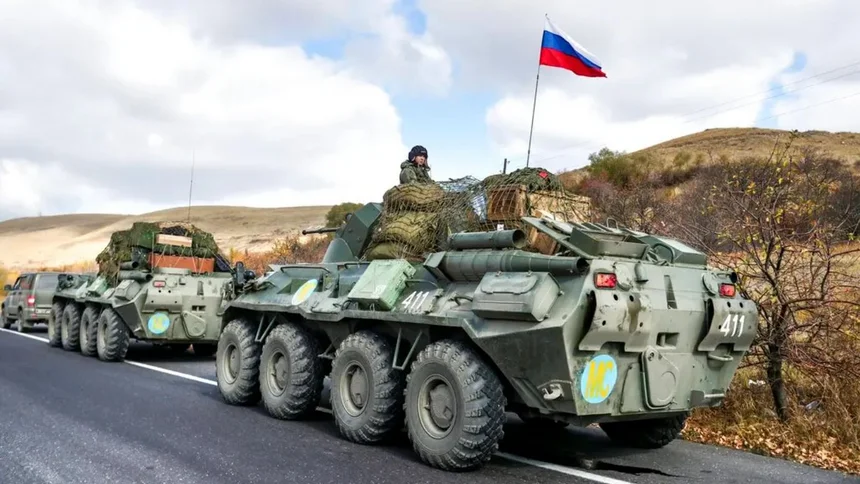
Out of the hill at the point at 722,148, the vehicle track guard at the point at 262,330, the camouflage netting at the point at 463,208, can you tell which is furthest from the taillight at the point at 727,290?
the hill at the point at 722,148

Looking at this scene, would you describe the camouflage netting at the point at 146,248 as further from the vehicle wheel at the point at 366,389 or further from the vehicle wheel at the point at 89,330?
the vehicle wheel at the point at 366,389

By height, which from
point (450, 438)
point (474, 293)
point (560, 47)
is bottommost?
point (450, 438)

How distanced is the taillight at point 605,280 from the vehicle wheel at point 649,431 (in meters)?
1.76

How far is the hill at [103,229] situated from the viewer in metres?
64.8

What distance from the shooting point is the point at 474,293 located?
6.13 metres

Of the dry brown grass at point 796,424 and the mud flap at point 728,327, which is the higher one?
the mud flap at point 728,327

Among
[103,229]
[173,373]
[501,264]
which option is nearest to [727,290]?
[501,264]

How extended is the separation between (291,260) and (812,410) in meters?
19.7

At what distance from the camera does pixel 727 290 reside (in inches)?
260

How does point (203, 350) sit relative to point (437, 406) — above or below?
below

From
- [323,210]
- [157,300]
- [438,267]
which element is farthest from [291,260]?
[323,210]

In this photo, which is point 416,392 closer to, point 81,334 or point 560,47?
point 560,47

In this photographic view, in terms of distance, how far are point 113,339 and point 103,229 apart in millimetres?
71773

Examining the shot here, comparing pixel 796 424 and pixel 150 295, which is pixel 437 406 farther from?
pixel 150 295
